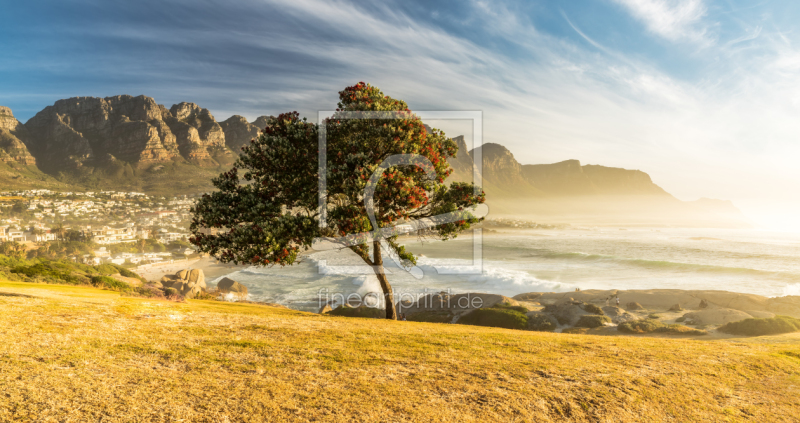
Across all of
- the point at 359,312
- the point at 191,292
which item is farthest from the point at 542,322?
the point at 191,292

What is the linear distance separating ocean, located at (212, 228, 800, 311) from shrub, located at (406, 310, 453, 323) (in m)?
6.95

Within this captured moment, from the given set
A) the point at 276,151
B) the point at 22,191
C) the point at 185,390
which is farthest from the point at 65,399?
the point at 22,191

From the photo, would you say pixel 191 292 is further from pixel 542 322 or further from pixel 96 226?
pixel 96 226

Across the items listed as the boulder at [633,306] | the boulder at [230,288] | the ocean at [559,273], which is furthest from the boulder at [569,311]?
the boulder at [230,288]

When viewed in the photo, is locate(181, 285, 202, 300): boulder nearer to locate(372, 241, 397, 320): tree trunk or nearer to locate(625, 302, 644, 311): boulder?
locate(372, 241, 397, 320): tree trunk

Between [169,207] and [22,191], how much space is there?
4930cm

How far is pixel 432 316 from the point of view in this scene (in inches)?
1190

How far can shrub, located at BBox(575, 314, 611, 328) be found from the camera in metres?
26.4

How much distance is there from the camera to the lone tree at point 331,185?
14672 mm

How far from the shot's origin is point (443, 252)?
9300cm

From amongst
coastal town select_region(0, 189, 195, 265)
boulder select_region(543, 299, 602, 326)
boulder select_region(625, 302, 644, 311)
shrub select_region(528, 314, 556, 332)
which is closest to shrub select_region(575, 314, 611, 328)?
boulder select_region(543, 299, 602, 326)

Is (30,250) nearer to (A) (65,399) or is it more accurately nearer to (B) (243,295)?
(B) (243,295)

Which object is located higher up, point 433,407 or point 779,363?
point 433,407

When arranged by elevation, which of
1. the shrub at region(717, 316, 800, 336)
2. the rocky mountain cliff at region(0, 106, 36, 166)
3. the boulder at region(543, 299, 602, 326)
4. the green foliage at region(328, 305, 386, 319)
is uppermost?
the rocky mountain cliff at region(0, 106, 36, 166)
